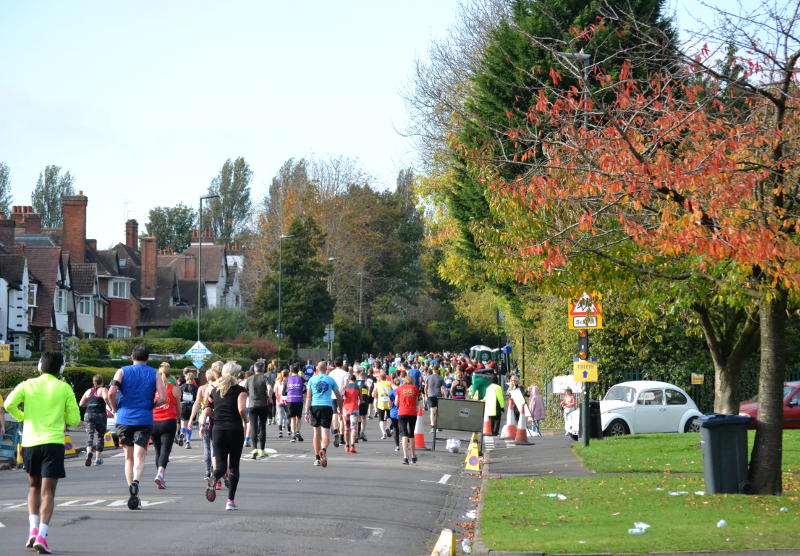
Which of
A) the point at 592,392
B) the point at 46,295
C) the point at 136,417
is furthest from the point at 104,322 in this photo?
the point at 136,417

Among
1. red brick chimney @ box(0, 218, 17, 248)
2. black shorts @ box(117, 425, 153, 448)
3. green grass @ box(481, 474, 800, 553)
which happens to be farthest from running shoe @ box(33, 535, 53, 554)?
red brick chimney @ box(0, 218, 17, 248)

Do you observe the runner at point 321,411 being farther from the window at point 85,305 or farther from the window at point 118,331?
the window at point 118,331

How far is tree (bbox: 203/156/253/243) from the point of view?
121625 millimetres

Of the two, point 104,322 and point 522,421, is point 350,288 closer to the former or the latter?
point 104,322

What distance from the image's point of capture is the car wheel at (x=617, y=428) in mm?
26938

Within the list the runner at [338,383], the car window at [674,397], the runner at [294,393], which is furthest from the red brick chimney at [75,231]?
the car window at [674,397]

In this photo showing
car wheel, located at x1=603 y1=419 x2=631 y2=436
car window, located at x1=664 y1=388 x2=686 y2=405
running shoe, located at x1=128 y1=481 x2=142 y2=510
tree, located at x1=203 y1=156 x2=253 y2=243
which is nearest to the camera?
running shoe, located at x1=128 y1=481 x2=142 y2=510

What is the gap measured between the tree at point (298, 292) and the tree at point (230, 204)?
1889 inches

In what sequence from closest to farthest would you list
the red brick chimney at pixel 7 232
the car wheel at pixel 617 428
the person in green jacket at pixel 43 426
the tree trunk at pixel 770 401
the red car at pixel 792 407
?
1. the person in green jacket at pixel 43 426
2. the tree trunk at pixel 770 401
3. the car wheel at pixel 617 428
4. the red car at pixel 792 407
5. the red brick chimney at pixel 7 232

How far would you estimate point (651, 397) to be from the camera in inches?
1069

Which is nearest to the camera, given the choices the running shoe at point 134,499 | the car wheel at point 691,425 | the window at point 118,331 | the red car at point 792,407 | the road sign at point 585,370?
the running shoe at point 134,499

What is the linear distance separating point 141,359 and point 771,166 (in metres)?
7.71

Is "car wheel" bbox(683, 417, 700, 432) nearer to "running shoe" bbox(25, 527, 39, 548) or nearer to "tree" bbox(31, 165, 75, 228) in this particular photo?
"running shoe" bbox(25, 527, 39, 548)

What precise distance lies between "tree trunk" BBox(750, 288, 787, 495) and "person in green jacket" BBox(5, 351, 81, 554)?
329 inches
